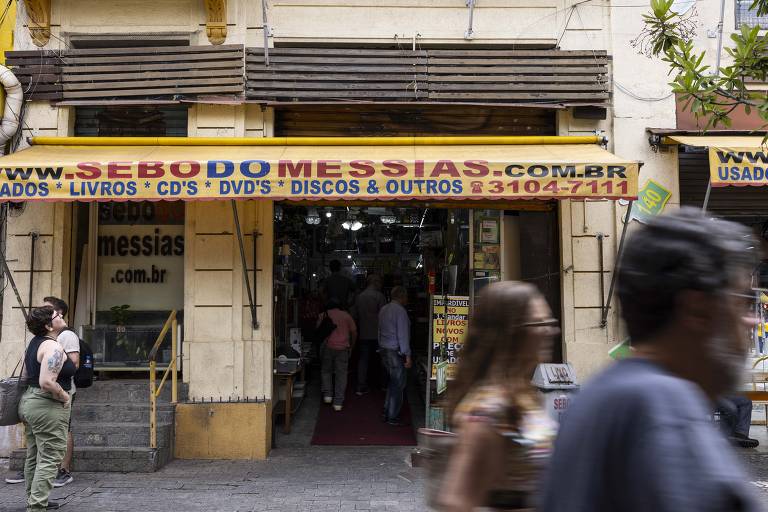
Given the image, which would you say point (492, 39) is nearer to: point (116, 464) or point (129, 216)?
point (129, 216)

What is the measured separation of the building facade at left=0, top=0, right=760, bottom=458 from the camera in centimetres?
834

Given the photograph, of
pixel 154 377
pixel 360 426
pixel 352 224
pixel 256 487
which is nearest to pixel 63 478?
pixel 154 377

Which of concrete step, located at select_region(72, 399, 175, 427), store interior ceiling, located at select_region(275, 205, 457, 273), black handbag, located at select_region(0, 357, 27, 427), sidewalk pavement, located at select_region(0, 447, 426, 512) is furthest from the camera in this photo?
store interior ceiling, located at select_region(275, 205, 457, 273)

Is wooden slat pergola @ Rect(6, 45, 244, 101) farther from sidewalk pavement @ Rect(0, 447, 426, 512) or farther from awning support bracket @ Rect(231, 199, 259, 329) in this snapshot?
sidewalk pavement @ Rect(0, 447, 426, 512)

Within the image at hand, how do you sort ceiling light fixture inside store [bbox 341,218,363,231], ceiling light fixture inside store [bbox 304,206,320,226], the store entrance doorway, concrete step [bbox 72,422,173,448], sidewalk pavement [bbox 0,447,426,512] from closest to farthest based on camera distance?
1. sidewalk pavement [bbox 0,447,426,512]
2. concrete step [bbox 72,422,173,448]
3. the store entrance doorway
4. ceiling light fixture inside store [bbox 304,206,320,226]
5. ceiling light fixture inside store [bbox 341,218,363,231]

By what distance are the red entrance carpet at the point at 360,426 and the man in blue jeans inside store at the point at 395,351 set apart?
27 cm

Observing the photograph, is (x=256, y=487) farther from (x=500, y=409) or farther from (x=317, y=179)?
(x=500, y=409)

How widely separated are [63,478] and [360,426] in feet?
12.7

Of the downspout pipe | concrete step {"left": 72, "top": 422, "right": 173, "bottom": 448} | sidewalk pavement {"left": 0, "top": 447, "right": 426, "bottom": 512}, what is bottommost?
sidewalk pavement {"left": 0, "top": 447, "right": 426, "bottom": 512}

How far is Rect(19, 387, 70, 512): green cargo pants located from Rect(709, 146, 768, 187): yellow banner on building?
7035 millimetres

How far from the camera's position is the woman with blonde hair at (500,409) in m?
2.23

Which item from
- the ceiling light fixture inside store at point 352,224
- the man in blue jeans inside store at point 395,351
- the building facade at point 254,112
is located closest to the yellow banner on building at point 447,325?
the building facade at point 254,112

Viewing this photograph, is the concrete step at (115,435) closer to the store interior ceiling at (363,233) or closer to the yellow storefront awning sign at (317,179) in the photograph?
the yellow storefront awning sign at (317,179)

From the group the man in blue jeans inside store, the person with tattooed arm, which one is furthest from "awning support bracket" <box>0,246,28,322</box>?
the man in blue jeans inside store
